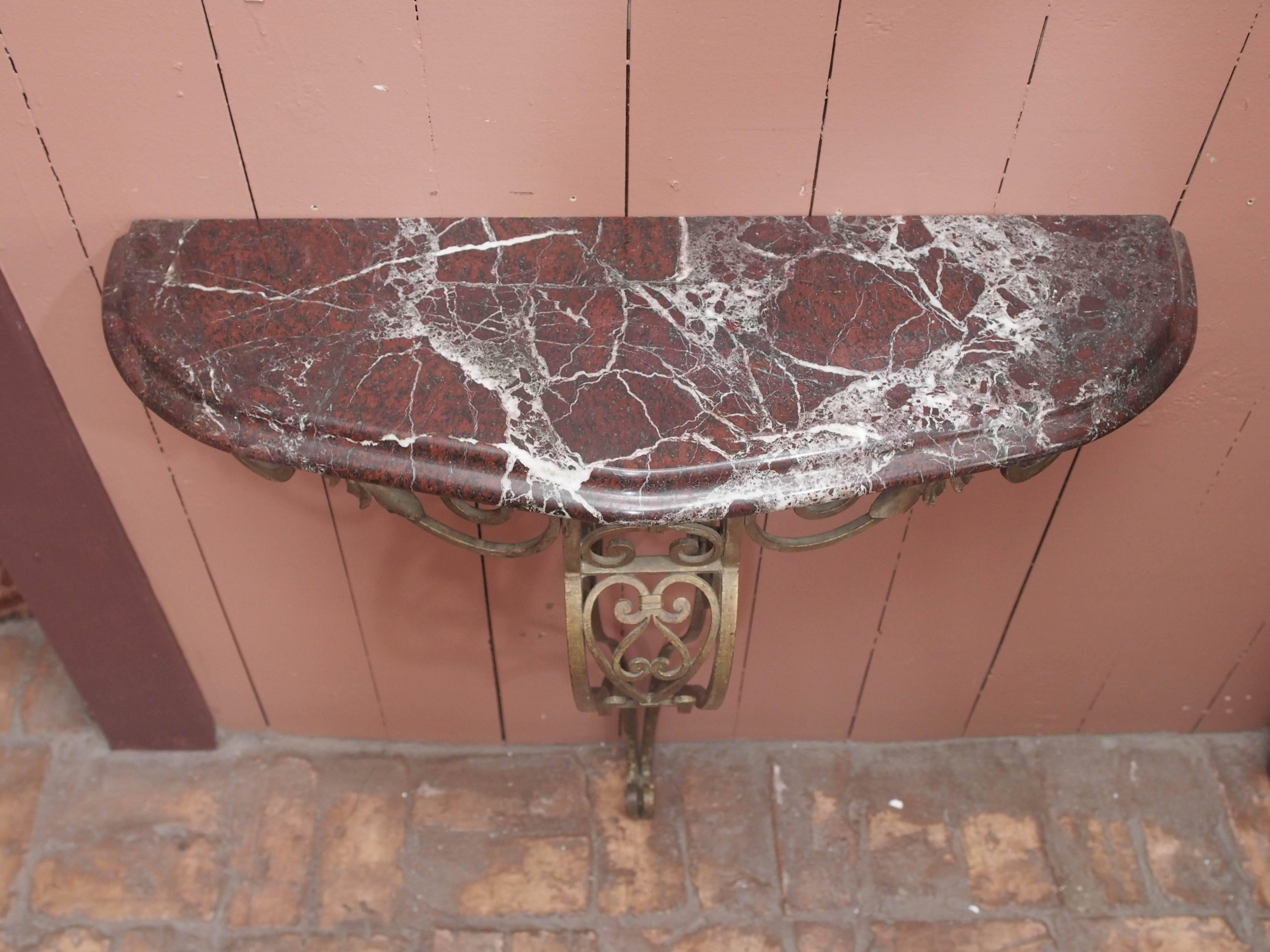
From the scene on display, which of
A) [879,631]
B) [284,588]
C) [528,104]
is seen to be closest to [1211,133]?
[528,104]

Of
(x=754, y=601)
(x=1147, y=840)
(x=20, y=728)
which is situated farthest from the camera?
(x=20, y=728)

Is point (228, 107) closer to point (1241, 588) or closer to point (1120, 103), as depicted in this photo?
point (1120, 103)

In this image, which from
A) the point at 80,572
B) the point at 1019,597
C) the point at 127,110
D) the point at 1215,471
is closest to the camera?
the point at 127,110

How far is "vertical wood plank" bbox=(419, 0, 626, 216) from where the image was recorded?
4.14ft

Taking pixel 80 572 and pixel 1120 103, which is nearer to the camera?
pixel 1120 103

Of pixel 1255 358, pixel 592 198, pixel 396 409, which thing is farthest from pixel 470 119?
pixel 1255 358

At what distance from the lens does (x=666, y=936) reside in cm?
197

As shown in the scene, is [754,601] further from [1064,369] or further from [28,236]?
[28,236]

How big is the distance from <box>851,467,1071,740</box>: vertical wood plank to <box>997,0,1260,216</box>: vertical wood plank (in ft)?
1.54

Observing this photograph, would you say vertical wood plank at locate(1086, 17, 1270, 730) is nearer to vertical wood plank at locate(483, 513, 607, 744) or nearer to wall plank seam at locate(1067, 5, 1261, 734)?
wall plank seam at locate(1067, 5, 1261, 734)

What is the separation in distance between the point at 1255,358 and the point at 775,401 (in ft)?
2.93

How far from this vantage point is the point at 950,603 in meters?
1.96

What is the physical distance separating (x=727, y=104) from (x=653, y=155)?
114mm

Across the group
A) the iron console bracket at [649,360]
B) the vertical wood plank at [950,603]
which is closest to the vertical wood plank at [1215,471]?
the iron console bracket at [649,360]
